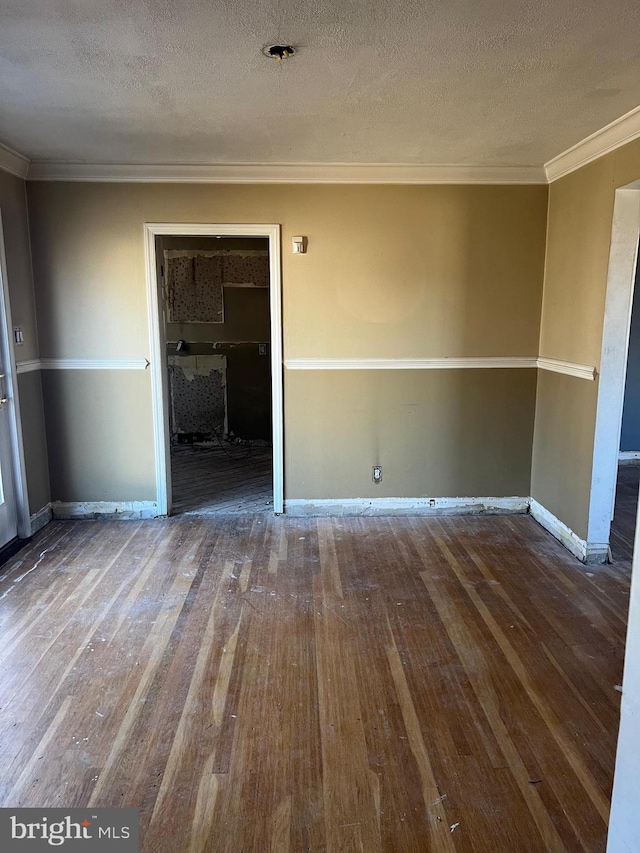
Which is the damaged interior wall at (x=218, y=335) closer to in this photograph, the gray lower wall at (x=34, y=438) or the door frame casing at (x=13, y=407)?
the gray lower wall at (x=34, y=438)

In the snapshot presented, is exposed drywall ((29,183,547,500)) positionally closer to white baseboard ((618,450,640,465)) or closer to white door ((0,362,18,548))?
A: white door ((0,362,18,548))

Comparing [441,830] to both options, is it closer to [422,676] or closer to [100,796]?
[422,676]

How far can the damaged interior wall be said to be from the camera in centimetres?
597

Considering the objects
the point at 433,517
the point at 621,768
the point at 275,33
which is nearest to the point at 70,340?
the point at 275,33

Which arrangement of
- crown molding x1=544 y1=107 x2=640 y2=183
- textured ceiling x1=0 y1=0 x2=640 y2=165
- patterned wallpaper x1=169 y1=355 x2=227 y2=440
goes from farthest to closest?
patterned wallpaper x1=169 y1=355 x2=227 y2=440 < crown molding x1=544 y1=107 x2=640 y2=183 < textured ceiling x1=0 y1=0 x2=640 y2=165

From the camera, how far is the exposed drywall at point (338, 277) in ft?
12.3

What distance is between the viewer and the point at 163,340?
3.99m

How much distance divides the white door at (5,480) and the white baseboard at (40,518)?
21 cm

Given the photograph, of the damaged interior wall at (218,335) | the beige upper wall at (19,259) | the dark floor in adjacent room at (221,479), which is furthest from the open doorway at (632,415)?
the beige upper wall at (19,259)

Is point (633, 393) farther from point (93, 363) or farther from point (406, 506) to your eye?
point (93, 363)

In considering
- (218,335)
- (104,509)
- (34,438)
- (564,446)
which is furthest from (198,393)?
(564,446)

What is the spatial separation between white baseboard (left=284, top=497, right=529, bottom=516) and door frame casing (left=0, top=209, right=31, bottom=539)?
1759mm

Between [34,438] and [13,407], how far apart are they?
0.37m

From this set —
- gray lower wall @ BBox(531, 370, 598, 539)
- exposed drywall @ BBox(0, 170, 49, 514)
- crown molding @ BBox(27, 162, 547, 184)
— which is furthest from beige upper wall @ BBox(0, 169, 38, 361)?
gray lower wall @ BBox(531, 370, 598, 539)
